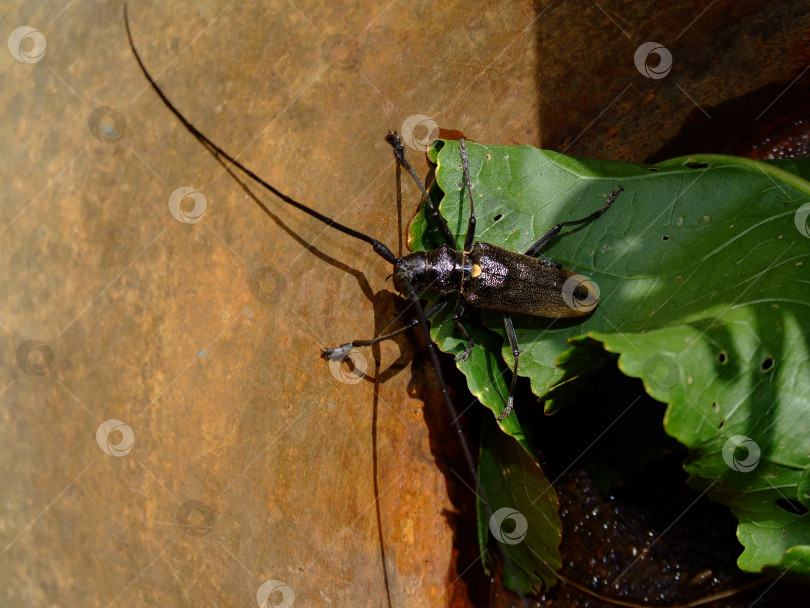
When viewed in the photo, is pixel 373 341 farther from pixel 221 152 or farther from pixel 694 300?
pixel 694 300

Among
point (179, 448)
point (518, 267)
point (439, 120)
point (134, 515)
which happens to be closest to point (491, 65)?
point (439, 120)

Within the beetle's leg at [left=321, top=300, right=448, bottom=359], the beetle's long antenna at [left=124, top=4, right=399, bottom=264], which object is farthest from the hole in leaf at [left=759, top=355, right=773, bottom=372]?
the beetle's long antenna at [left=124, top=4, right=399, bottom=264]

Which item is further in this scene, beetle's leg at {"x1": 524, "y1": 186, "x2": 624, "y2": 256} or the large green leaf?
beetle's leg at {"x1": 524, "y1": 186, "x2": 624, "y2": 256}

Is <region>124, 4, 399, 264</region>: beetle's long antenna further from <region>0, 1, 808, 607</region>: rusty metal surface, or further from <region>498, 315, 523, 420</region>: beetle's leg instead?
<region>498, 315, 523, 420</region>: beetle's leg

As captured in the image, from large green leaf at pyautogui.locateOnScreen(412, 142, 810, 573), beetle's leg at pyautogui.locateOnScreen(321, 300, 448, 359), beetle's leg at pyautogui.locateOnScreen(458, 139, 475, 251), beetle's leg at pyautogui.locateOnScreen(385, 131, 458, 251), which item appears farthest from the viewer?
beetle's leg at pyautogui.locateOnScreen(458, 139, 475, 251)

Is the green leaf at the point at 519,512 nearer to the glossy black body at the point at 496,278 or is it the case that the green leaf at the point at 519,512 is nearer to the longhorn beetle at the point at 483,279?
the longhorn beetle at the point at 483,279

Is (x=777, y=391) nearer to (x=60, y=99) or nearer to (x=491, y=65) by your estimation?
(x=491, y=65)
